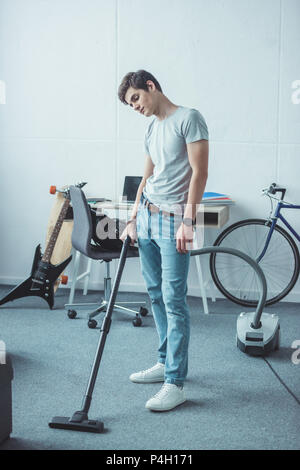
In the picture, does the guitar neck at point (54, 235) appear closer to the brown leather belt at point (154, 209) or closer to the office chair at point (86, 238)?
the office chair at point (86, 238)

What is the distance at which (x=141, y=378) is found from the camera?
2693 millimetres

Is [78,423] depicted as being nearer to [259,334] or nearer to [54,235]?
[259,334]

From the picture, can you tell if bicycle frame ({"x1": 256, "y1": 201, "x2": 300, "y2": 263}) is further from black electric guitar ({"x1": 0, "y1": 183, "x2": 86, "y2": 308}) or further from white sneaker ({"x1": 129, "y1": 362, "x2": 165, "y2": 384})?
white sneaker ({"x1": 129, "y1": 362, "x2": 165, "y2": 384})

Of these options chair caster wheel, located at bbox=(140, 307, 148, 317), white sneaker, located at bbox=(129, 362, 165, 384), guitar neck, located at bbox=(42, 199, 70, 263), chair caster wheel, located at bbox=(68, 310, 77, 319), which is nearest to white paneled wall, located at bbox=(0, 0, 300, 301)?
guitar neck, located at bbox=(42, 199, 70, 263)

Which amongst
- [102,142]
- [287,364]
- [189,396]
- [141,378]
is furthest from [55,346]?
[102,142]

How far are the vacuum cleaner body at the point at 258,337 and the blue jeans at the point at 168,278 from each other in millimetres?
688

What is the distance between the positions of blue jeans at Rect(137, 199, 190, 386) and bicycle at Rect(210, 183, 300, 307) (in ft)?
5.55

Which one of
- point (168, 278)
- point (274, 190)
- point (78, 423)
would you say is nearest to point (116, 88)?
point (274, 190)

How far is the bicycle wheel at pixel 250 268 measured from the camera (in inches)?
163

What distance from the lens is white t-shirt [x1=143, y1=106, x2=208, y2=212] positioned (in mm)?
2248

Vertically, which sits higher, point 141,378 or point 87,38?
point 87,38

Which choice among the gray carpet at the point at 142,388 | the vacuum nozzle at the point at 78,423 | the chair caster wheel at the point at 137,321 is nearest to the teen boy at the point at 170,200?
the gray carpet at the point at 142,388
